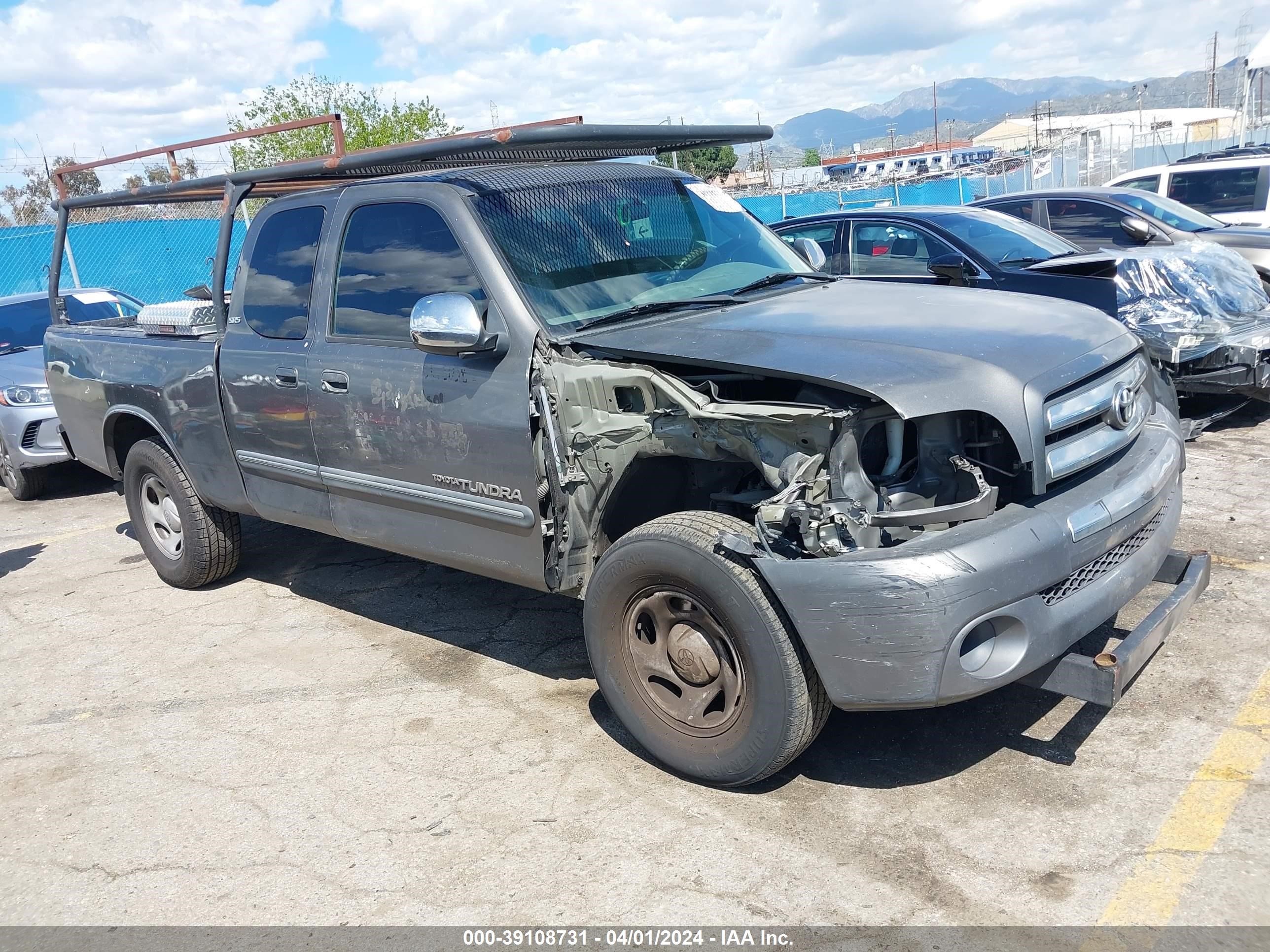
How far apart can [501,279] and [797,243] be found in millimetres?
2009

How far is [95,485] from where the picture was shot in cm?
902

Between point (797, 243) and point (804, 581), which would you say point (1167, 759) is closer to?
point (804, 581)

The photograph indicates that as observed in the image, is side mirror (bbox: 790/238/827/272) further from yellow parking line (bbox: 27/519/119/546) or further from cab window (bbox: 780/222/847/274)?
yellow parking line (bbox: 27/519/119/546)

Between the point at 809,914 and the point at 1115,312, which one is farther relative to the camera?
the point at 1115,312

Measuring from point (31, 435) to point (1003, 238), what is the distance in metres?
7.71

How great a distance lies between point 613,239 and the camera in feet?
13.5

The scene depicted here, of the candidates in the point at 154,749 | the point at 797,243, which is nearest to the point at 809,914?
the point at 154,749

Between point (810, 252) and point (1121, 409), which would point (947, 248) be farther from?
point (1121, 409)

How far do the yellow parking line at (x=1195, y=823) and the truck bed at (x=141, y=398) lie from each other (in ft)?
13.6

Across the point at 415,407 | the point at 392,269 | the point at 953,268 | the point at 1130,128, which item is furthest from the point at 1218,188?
the point at 1130,128

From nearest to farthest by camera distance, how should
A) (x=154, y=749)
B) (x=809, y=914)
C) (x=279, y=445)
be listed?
(x=809, y=914) < (x=154, y=749) < (x=279, y=445)

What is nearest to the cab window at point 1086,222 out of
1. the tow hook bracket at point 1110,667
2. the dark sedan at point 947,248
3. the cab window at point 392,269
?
the dark sedan at point 947,248

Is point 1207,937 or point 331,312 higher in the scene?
point 331,312

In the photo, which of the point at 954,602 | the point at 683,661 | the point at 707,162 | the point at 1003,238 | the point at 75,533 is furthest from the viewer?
the point at 707,162
